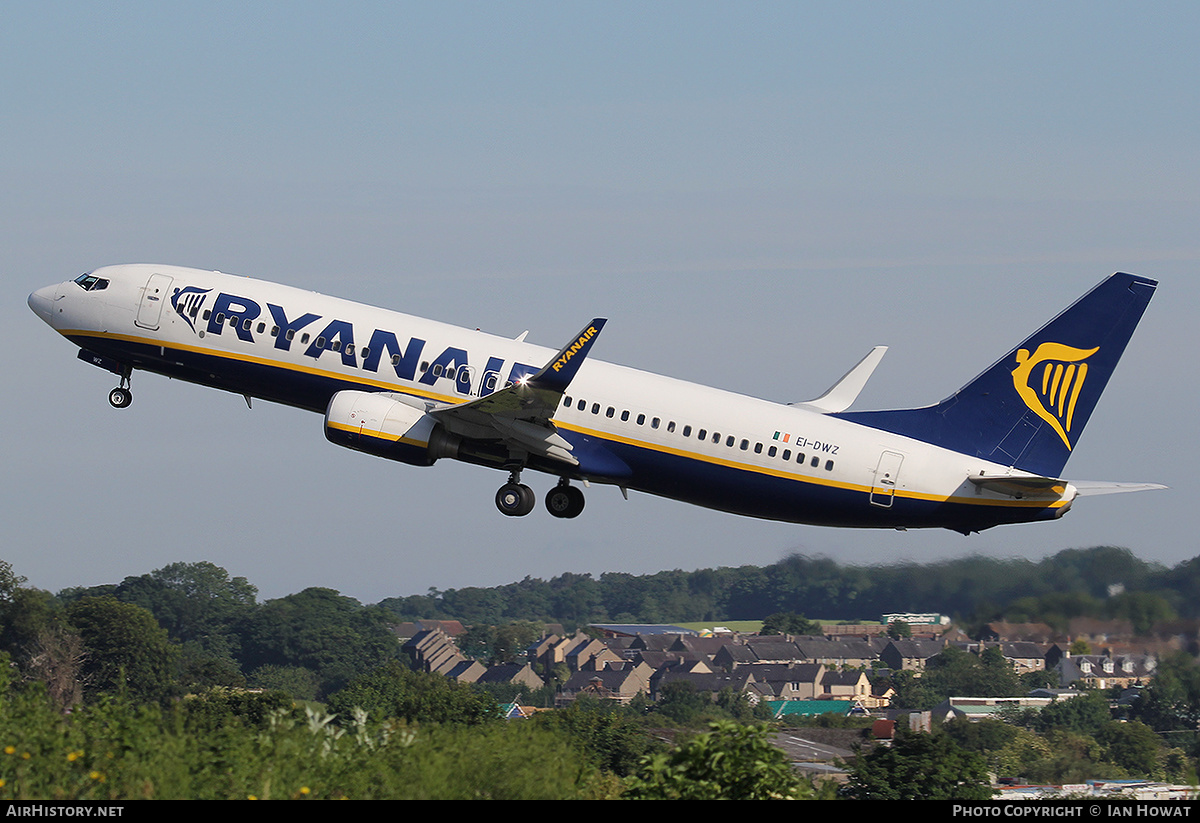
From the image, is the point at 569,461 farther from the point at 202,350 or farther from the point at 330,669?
the point at 330,669

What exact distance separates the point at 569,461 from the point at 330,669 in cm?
8471

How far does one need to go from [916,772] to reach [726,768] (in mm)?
29161

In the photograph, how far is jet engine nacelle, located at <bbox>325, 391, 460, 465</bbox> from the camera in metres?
43.3

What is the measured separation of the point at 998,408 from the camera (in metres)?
43.9

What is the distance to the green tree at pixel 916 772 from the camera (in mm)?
51781

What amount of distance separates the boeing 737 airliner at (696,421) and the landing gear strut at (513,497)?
6cm

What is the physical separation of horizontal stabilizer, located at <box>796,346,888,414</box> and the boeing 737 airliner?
3.48 metres

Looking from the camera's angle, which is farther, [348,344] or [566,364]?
[348,344]

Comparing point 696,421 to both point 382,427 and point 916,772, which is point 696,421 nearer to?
point 382,427

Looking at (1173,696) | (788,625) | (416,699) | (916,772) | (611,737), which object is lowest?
(916,772)

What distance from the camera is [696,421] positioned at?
4350cm

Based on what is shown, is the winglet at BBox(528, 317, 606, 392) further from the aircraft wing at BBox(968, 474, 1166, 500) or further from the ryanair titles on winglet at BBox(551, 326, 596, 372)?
the aircraft wing at BBox(968, 474, 1166, 500)

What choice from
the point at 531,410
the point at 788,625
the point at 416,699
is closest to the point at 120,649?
the point at 416,699

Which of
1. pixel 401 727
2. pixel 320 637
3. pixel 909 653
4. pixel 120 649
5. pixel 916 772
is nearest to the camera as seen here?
pixel 401 727
